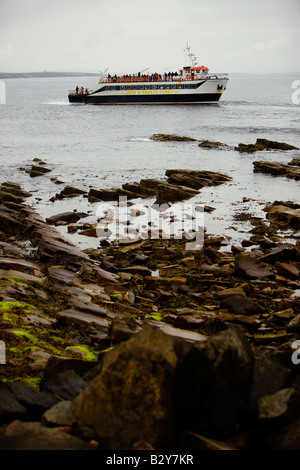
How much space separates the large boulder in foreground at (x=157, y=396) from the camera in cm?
399

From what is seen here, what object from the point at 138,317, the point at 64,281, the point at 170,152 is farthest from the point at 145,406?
the point at 170,152

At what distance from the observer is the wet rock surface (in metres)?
4.07

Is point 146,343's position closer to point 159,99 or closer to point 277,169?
point 277,169

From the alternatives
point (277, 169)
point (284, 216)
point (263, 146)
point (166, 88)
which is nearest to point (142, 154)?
point (263, 146)

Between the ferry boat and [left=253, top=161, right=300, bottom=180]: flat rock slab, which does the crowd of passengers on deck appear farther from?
[left=253, top=161, right=300, bottom=180]: flat rock slab

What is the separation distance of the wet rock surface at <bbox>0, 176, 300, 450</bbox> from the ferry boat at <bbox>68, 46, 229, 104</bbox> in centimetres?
7166

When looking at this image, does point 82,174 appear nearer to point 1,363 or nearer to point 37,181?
point 37,181

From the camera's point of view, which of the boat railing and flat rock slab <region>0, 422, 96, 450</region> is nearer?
flat rock slab <region>0, 422, 96, 450</region>

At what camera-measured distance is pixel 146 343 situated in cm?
433

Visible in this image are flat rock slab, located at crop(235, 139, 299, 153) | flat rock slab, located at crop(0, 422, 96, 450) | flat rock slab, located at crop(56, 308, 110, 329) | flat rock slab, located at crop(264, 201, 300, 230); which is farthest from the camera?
flat rock slab, located at crop(235, 139, 299, 153)

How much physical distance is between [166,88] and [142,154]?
53109 millimetres

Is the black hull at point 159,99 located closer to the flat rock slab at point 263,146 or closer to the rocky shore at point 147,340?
the flat rock slab at point 263,146

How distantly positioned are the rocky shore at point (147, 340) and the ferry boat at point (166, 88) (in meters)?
69.9

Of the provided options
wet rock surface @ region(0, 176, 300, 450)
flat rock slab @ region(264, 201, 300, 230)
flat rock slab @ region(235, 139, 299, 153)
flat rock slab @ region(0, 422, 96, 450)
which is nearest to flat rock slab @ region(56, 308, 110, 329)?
wet rock surface @ region(0, 176, 300, 450)
